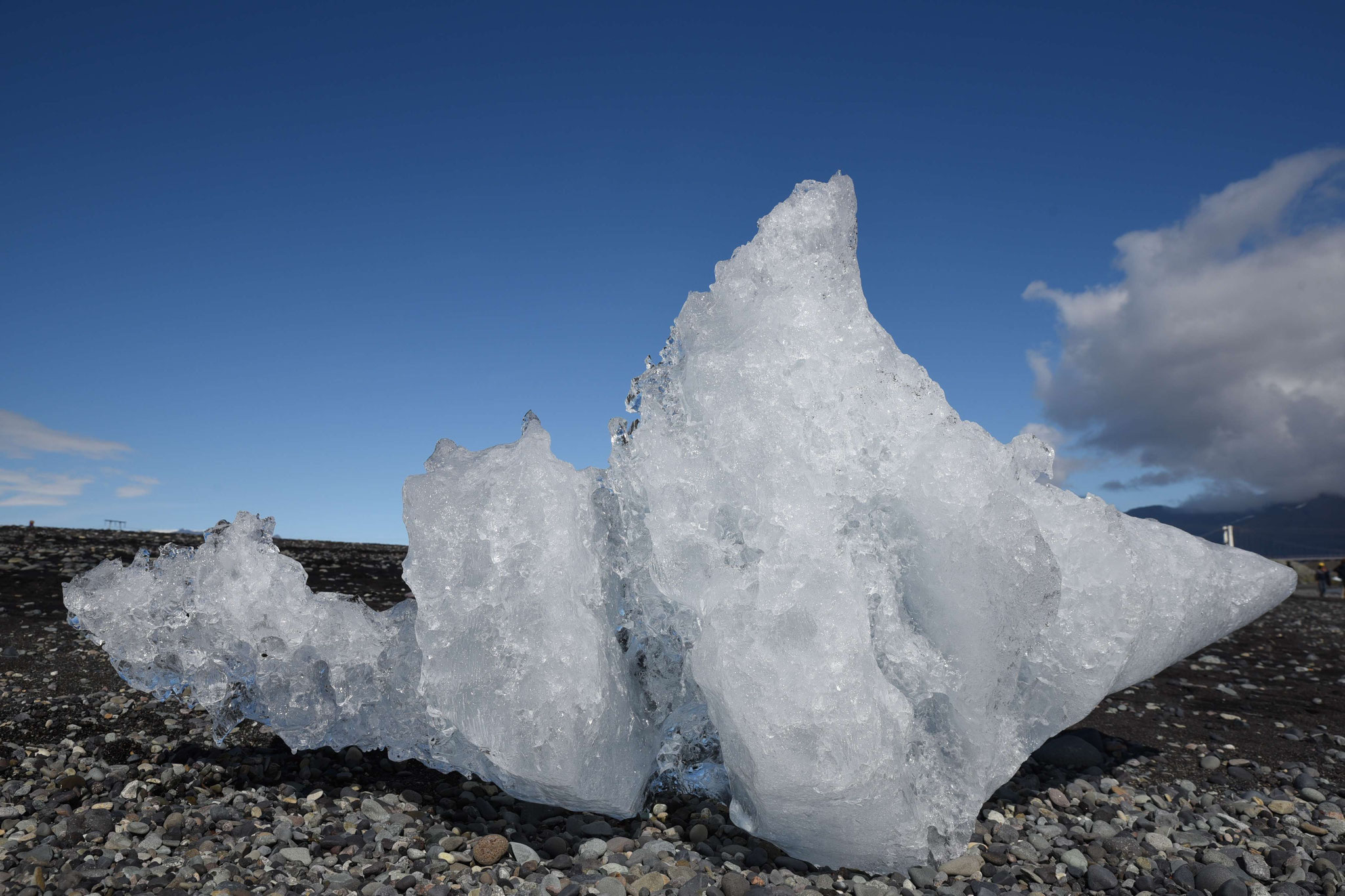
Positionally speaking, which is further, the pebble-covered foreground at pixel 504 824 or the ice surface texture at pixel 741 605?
the pebble-covered foreground at pixel 504 824

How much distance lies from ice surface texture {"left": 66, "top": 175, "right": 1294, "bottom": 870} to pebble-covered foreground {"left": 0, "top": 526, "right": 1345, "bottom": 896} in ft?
1.21

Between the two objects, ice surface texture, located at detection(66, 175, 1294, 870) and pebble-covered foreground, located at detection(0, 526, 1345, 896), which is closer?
ice surface texture, located at detection(66, 175, 1294, 870)

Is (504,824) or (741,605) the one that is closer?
(741,605)

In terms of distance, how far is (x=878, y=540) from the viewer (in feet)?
16.0

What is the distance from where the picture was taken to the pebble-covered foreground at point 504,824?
14.8 ft

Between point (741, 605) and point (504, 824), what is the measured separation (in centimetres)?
243

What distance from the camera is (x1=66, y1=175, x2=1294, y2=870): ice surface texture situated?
4.30 m

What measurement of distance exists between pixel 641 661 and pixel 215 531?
3.13 metres

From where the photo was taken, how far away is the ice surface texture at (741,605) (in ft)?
14.1

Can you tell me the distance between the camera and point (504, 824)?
5.18 metres

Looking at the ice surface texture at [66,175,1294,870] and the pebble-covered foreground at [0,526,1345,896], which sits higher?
the ice surface texture at [66,175,1294,870]

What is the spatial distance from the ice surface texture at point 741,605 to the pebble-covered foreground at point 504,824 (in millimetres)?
368

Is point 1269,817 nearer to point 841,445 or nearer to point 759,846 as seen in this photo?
point 759,846

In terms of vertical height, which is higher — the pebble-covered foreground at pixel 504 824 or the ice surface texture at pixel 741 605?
the ice surface texture at pixel 741 605
